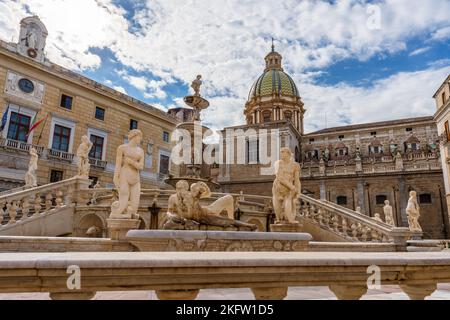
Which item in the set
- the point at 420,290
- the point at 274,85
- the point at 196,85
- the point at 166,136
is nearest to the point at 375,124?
the point at 274,85

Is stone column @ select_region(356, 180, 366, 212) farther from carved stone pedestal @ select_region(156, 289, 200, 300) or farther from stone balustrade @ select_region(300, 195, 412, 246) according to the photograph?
carved stone pedestal @ select_region(156, 289, 200, 300)

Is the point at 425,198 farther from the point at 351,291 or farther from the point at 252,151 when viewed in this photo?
the point at 351,291

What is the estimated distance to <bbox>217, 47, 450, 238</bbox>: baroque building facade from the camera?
3023cm

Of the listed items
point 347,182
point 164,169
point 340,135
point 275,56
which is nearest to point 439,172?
point 347,182

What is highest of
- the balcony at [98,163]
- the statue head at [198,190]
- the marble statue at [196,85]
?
the marble statue at [196,85]

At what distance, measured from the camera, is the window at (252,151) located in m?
38.9

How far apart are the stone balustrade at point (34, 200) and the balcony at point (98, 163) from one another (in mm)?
13258

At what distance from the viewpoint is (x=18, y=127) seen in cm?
2122

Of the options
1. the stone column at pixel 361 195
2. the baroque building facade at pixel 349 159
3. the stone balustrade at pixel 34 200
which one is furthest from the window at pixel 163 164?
the stone column at pixel 361 195

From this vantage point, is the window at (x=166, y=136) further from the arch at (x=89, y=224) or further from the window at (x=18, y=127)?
the arch at (x=89, y=224)

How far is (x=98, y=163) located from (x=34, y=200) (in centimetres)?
1498

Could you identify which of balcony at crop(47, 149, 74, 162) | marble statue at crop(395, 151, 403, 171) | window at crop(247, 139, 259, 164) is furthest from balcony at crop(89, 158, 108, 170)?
marble statue at crop(395, 151, 403, 171)
